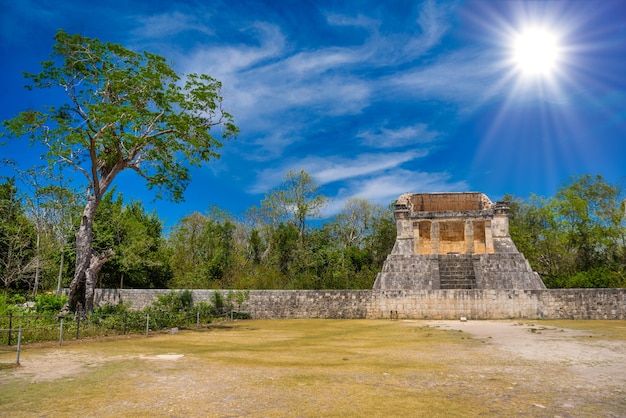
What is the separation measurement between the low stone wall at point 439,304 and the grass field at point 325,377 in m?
5.39

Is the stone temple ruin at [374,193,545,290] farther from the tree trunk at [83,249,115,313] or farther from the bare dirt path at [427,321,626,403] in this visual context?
the tree trunk at [83,249,115,313]

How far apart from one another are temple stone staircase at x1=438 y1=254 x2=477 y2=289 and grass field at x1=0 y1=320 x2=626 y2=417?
342 inches

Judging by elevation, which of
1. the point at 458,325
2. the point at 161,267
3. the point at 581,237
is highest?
the point at 581,237

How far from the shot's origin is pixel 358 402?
16.1ft

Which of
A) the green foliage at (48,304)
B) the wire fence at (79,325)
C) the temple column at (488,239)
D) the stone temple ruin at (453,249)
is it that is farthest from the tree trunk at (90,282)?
the temple column at (488,239)

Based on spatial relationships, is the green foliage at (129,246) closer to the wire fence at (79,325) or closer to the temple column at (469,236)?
the wire fence at (79,325)

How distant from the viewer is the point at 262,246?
37.7m

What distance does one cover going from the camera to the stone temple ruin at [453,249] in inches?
782

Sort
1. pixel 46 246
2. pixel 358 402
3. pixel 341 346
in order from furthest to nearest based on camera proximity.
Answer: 1. pixel 46 246
2. pixel 341 346
3. pixel 358 402

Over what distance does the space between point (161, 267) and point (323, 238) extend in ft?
49.4

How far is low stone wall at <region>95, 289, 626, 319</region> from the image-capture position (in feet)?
52.4

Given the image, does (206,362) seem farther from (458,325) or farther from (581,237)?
(581,237)

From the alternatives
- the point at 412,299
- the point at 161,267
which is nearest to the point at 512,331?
the point at 412,299

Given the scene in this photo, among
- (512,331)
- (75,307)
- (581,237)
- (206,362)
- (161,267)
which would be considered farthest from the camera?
(581,237)
